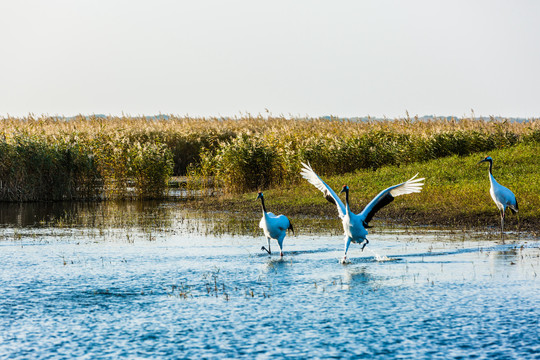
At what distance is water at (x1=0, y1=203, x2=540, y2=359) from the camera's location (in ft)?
27.0

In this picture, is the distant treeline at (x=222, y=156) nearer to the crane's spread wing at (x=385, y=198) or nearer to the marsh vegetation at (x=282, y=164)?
the marsh vegetation at (x=282, y=164)

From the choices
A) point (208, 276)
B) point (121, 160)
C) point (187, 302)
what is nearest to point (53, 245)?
point (208, 276)

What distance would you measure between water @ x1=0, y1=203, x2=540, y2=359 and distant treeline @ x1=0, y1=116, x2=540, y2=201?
1001 centimetres

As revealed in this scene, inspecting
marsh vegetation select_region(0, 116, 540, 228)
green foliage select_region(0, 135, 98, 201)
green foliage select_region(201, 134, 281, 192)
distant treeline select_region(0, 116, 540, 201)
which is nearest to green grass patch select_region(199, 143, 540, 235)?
marsh vegetation select_region(0, 116, 540, 228)

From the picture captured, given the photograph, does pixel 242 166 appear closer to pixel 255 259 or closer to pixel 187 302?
pixel 255 259

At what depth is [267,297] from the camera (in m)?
10.5

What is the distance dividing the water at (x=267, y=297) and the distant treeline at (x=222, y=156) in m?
10.0

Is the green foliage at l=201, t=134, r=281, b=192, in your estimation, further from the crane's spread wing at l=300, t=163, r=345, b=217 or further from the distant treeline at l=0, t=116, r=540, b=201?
the crane's spread wing at l=300, t=163, r=345, b=217

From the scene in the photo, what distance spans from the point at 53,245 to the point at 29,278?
13.0 feet

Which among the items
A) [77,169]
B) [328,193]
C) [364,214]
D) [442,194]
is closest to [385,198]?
[364,214]

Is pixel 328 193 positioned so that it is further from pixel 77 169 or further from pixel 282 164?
pixel 77 169

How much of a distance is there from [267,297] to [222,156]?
57.9 ft

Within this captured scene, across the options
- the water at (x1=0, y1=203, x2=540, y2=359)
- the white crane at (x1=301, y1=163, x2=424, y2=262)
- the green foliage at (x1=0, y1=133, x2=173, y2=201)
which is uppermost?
the green foliage at (x1=0, y1=133, x2=173, y2=201)

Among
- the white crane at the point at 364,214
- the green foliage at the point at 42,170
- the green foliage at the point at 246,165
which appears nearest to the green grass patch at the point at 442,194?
the green foliage at the point at 246,165
